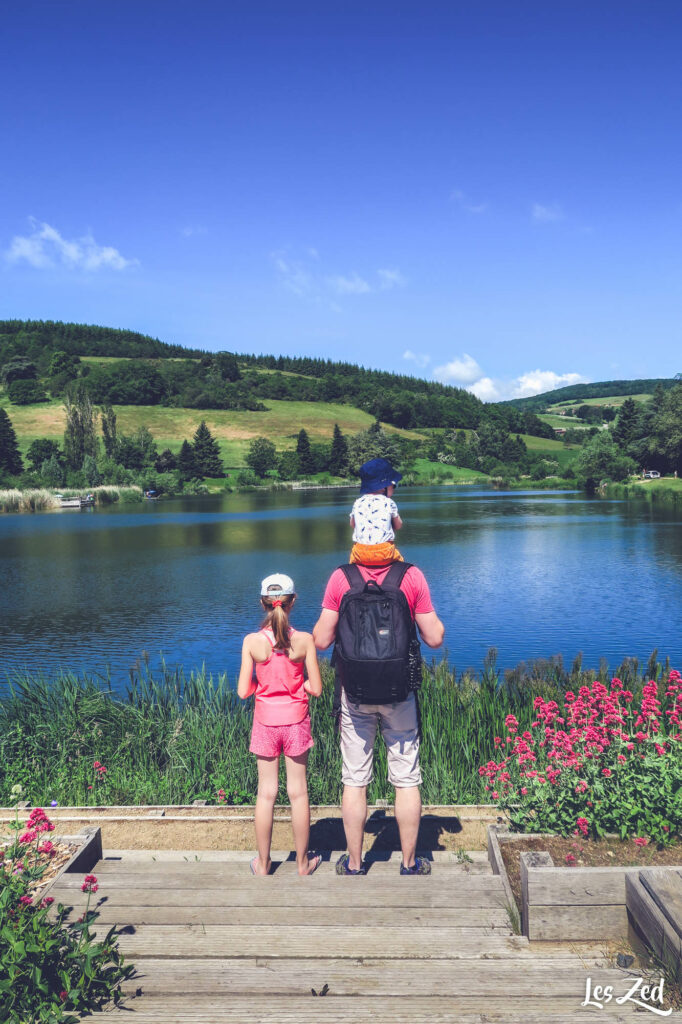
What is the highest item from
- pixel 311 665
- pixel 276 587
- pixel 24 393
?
pixel 24 393

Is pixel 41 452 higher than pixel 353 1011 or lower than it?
higher

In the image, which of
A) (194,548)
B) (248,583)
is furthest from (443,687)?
(194,548)

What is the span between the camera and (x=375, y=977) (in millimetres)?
3205

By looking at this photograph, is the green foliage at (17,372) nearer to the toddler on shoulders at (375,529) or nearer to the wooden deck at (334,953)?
the toddler on shoulders at (375,529)

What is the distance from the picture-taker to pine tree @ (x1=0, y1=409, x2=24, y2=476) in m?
96.8

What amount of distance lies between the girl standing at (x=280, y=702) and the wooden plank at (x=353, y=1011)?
1589 mm

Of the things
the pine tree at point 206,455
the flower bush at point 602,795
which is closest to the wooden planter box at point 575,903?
the flower bush at point 602,795

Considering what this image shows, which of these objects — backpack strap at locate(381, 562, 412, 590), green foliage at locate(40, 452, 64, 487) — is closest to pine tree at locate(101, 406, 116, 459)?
green foliage at locate(40, 452, 64, 487)

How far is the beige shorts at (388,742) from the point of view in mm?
4691

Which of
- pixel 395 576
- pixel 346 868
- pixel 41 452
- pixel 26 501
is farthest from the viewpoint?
pixel 41 452

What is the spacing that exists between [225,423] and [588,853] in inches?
5538

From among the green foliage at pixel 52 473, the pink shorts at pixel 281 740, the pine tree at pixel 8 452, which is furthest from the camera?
the pine tree at pixel 8 452

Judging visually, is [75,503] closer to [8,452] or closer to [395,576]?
[8,452]

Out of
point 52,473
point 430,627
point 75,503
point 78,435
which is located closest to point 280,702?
point 430,627
